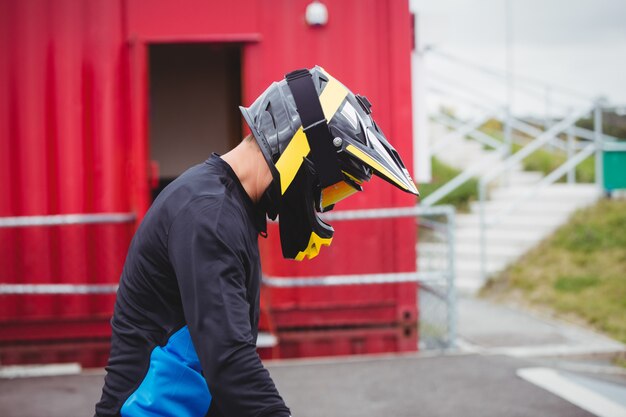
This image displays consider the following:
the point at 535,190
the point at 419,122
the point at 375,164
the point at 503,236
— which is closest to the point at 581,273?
the point at 503,236

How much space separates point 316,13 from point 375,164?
17.2 ft

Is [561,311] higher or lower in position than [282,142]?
lower

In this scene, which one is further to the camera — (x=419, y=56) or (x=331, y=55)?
(x=419, y=56)

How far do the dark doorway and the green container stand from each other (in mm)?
5755

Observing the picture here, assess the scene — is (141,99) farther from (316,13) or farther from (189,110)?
(189,110)

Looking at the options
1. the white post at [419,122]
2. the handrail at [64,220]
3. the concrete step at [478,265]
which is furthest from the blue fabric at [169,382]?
the concrete step at [478,265]

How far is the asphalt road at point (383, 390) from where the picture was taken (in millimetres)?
5426

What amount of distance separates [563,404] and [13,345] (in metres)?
4.78

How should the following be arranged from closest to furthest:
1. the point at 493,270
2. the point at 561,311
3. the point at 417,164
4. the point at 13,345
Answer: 1. the point at 13,345
2. the point at 417,164
3. the point at 561,311
4. the point at 493,270

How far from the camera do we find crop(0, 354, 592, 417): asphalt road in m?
5.43

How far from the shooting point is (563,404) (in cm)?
542

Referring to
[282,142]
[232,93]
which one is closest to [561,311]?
[232,93]

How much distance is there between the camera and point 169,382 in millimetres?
2098

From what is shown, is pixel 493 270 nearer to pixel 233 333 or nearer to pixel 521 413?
pixel 521 413
